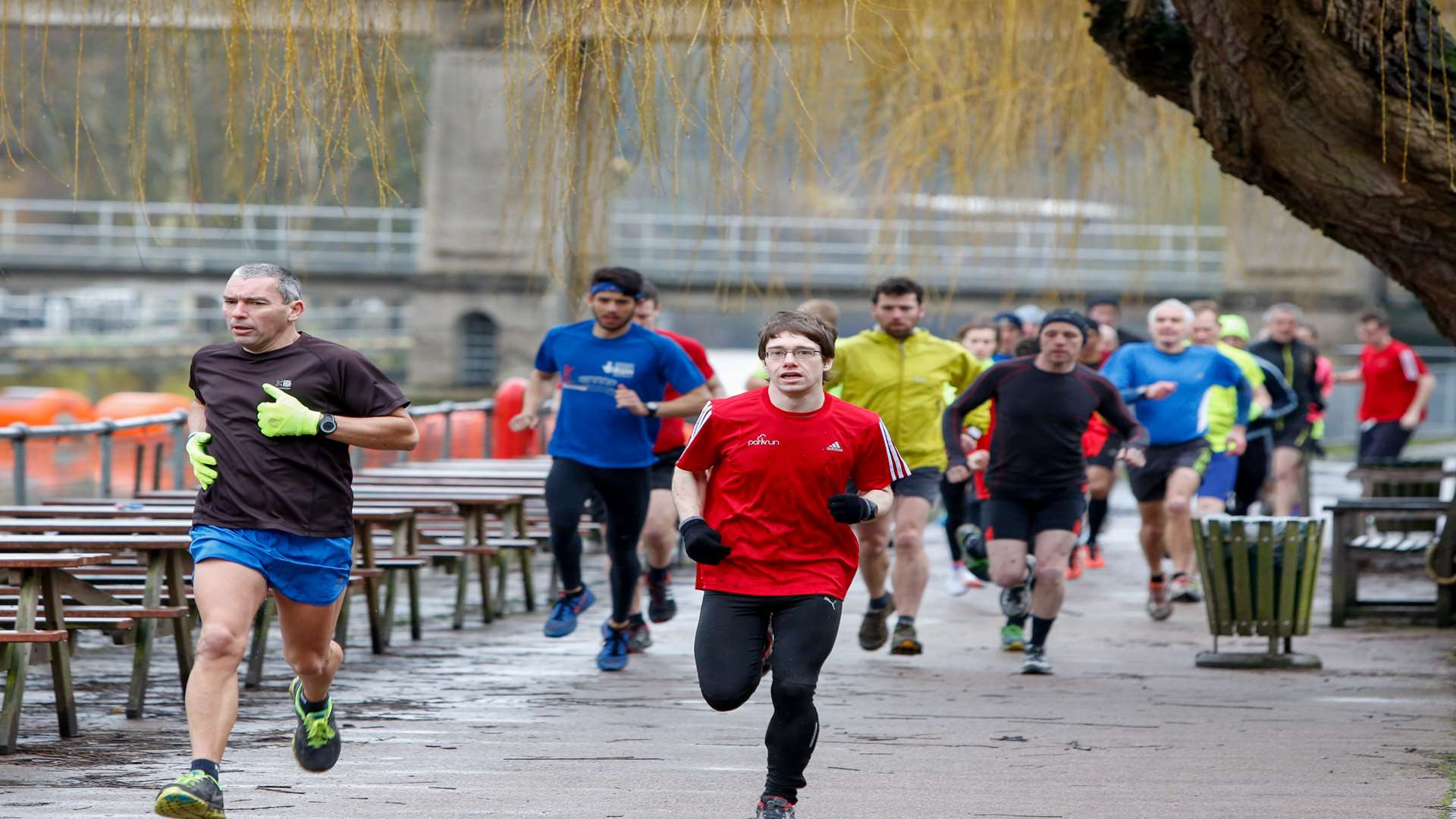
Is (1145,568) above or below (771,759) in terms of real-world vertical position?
below

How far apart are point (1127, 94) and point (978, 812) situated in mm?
5838

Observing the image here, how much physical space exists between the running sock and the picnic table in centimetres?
152

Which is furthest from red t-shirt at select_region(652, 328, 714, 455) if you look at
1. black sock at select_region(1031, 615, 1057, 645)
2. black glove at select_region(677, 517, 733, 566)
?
black glove at select_region(677, 517, 733, 566)

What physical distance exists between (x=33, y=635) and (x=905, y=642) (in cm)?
494

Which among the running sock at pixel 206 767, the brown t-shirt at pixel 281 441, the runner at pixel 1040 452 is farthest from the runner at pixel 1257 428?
the running sock at pixel 206 767

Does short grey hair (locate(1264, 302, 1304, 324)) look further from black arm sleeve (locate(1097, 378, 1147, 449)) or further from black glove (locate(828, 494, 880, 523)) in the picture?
black glove (locate(828, 494, 880, 523))

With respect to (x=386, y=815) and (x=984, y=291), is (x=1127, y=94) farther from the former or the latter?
(x=984, y=291)

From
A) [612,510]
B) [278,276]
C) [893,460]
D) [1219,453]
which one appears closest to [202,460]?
[278,276]

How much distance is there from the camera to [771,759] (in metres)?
6.05

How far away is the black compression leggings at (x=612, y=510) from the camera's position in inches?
390

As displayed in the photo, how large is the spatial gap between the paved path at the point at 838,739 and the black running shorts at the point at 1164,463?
1737mm

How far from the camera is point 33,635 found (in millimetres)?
6926

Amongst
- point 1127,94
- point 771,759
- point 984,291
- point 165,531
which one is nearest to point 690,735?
point 771,759

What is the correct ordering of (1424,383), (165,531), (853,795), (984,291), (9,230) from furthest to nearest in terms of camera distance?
(9,230)
(984,291)
(1424,383)
(165,531)
(853,795)
